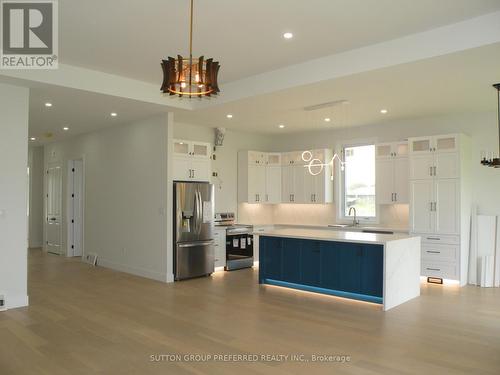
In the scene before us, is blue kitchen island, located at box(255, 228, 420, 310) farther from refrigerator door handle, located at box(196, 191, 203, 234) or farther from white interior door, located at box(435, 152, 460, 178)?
white interior door, located at box(435, 152, 460, 178)

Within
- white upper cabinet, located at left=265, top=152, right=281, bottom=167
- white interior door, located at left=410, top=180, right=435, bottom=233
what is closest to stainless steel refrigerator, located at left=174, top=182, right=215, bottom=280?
white upper cabinet, located at left=265, top=152, right=281, bottom=167

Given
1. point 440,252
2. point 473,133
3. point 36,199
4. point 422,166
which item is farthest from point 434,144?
point 36,199

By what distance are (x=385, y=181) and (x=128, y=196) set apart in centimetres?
489

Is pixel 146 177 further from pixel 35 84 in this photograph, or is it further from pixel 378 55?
pixel 378 55

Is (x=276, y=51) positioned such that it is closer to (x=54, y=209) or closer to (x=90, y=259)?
(x=90, y=259)

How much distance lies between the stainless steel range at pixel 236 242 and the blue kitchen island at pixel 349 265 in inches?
65.8

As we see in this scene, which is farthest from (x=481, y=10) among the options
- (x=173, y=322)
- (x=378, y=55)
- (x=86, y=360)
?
(x=86, y=360)

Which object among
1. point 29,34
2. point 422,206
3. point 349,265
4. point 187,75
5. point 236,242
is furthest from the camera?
point 236,242

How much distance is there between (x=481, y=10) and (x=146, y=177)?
5.68m

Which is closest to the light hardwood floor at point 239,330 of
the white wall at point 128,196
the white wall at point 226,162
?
the white wall at point 128,196

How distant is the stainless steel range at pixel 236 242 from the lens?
842cm

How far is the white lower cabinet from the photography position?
8.24 meters

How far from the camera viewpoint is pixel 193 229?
7.51 meters

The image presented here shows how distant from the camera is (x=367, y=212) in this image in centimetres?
862
